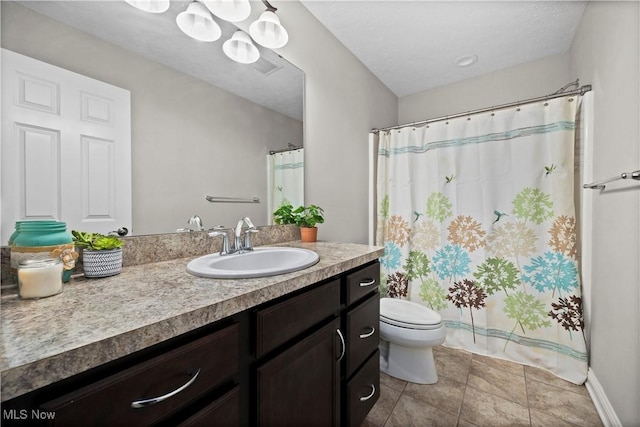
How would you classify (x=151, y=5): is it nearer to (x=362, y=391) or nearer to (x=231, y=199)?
(x=231, y=199)

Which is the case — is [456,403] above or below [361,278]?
below

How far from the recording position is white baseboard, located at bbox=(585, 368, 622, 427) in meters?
1.22

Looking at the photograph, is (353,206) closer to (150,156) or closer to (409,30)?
(409,30)

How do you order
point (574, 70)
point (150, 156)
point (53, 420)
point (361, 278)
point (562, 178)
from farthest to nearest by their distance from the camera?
point (574, 70) < point (562, 178) < point (361, 278) < point (150, 156) < point (53, 420)

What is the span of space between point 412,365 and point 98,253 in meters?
1.73

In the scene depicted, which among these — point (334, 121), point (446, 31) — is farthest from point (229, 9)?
point (446, 31)

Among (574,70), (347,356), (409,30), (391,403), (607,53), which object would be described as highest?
(409,30)

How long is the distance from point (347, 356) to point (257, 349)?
524 mm

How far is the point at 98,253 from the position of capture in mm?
787

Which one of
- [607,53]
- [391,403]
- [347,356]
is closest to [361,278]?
[347,356]

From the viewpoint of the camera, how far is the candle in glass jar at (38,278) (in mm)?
601

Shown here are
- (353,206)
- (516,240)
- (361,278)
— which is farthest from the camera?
(353,206)

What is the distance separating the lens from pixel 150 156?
993 millimetres

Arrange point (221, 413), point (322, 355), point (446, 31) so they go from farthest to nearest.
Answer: point (446, 31) < point (322, 355) < point (221, 413)
